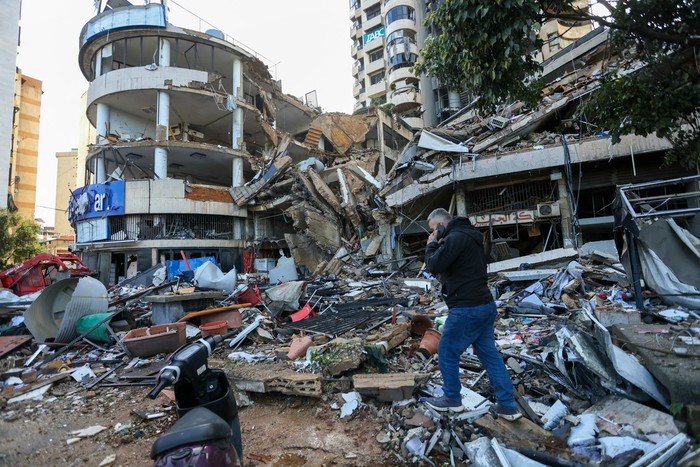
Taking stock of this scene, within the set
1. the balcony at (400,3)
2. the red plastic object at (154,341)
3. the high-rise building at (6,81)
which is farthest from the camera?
the balcony at (400,3)

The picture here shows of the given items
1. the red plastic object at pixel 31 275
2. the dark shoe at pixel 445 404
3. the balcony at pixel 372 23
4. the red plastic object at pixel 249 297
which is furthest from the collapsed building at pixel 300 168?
the balcony at pixel 372 23

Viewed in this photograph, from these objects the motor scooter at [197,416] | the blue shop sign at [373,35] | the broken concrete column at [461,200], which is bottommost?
the motor scooter at [197,416]

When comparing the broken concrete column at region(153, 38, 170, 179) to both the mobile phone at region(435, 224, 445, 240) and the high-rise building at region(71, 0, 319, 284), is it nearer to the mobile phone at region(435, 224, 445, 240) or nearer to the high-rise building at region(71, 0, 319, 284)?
the high-rise building at region(71, 0, 319, 284)

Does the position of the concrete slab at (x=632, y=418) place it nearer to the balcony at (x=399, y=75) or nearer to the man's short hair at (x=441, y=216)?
the man's short hair at (x=441, y=216)

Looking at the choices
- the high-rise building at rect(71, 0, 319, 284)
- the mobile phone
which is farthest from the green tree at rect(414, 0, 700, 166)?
the high-rise building at rect(71, 0, 319, 284)

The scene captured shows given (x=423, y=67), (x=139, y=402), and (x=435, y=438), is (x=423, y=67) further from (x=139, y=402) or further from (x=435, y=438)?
(x=139, y=402)

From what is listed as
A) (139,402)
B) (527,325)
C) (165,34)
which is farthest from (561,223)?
(165,34)

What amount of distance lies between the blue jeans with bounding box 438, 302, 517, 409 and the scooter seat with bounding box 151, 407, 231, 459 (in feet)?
6.04

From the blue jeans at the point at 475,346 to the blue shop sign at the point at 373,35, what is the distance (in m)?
39.5

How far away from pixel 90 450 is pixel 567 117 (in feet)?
53.8

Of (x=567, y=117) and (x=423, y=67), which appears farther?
(x=567, y=117)

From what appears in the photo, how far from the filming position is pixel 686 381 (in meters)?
2.27

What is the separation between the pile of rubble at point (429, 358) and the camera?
2434 mm

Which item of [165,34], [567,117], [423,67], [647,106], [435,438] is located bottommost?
[435,438]
